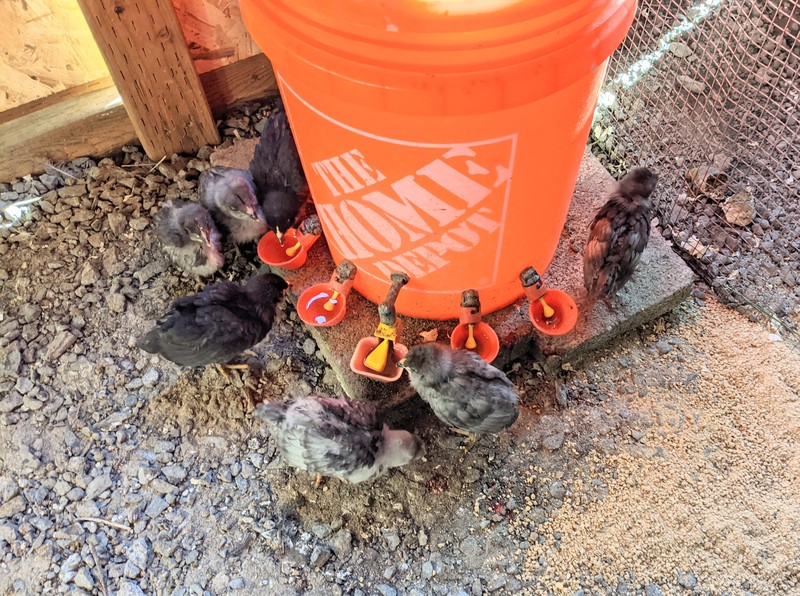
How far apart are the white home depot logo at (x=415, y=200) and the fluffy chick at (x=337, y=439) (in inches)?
20.3

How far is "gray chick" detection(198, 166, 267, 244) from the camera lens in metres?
2.82

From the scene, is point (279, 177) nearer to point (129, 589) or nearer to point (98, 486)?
point (98, 486)

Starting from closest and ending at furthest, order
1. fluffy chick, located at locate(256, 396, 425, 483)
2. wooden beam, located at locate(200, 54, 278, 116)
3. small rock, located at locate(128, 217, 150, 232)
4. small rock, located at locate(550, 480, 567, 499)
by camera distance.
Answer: fluffy chick, located at locate(256, 396, 425, 483)
small rock, located at locate(550, 480, 567, 499)
small rock, located at locate(128, 217, 150, 232)
wooden beam, located at locate(200, 54, 278, 116)

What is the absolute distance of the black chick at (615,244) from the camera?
2482 mm

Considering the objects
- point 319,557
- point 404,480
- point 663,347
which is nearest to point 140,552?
point 319,557

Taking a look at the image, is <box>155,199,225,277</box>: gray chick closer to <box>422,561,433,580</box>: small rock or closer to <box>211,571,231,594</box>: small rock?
<box>211,571,231,594</box>: small rock

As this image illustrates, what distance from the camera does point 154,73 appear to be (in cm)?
302

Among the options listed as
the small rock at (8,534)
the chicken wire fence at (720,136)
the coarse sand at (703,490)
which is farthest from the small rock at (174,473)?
the chicken wire fence at (720,136)

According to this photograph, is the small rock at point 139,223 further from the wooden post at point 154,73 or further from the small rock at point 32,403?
the small rock at point 32,403

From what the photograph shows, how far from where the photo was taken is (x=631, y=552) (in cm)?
233

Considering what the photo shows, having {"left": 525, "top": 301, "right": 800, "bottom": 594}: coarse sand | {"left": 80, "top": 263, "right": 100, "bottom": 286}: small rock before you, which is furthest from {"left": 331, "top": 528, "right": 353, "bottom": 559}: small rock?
{"left": 80, "top": 263, "right": 100, "bottom": 286}: small rock

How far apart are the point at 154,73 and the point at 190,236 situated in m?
0.82

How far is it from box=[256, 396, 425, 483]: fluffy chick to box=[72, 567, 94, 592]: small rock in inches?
31.0

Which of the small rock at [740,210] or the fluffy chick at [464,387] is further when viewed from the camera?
the small rock at [740,210]
